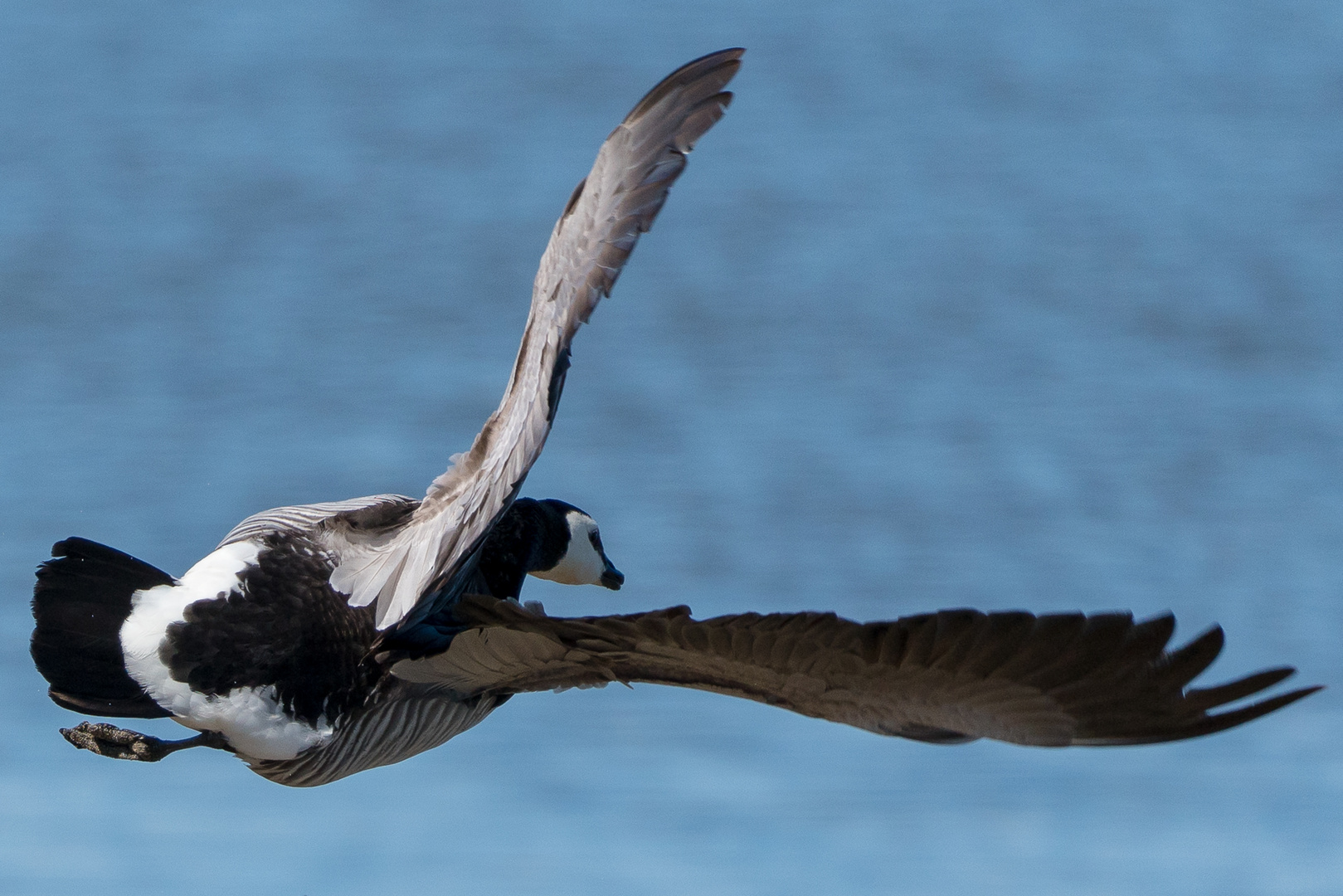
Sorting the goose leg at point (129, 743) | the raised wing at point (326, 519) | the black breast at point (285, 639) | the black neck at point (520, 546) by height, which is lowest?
the goose leg at point (129, 743)

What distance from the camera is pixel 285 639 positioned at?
3.21 metres

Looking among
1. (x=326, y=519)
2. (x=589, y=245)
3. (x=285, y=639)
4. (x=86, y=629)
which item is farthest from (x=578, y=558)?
(x=589, y=245)

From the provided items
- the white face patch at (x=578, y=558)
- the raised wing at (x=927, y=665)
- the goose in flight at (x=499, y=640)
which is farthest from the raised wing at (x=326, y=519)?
the white face patch at (x=578, y=558)

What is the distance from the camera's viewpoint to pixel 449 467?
9.90 feet

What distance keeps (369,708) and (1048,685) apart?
57.4 inches

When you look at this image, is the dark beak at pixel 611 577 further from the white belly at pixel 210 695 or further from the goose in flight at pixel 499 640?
the white belly at pixel 210 695

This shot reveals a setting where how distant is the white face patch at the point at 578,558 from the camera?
416cm

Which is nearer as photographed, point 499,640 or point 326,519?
point 499,640

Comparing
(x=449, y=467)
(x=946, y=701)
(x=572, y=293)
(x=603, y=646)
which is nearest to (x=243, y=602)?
(x=449, y=467)

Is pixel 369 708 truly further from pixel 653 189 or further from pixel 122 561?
pixel 653 189

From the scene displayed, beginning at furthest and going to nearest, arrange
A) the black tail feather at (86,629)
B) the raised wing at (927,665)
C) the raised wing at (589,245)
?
the black tail feather at (86,629), the raised wing at (589,245), the raised wing at (927,665)

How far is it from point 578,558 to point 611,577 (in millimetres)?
205

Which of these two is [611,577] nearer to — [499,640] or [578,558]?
[578,558]

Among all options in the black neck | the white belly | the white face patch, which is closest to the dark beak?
the white face patch
